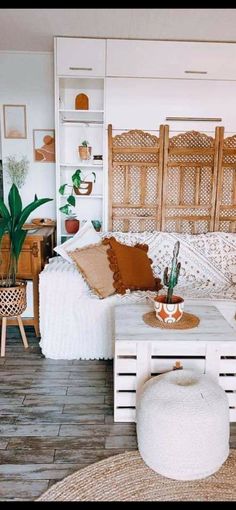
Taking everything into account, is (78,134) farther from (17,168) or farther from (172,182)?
(172,182)

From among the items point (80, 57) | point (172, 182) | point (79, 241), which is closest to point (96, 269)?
point (79, 241)

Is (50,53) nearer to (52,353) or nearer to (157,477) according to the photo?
(52,353)

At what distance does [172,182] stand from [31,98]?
1460 mm

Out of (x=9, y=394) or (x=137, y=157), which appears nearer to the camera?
(x=9, y=394)

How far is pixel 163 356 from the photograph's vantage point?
2.10 metres

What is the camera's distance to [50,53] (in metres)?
3.54

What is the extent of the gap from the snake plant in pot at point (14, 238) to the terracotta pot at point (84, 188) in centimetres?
69

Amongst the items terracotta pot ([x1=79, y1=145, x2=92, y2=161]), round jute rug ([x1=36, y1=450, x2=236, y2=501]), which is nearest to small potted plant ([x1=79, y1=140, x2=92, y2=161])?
terracotta pot ([x1=79, y1=145, x2=92, y2=161])

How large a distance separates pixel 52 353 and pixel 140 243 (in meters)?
1.13

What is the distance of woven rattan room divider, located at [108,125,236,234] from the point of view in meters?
3.46

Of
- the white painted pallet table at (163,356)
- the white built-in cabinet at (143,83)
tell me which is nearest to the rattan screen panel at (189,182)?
the white built-in cabinet at (143,83)

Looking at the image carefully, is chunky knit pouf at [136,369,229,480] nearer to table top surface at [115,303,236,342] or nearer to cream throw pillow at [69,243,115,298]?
table top surface at [115,303,236,342]

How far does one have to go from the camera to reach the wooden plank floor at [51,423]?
177 cm

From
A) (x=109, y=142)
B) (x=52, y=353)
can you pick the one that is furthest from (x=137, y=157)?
(x=52, y=353)
